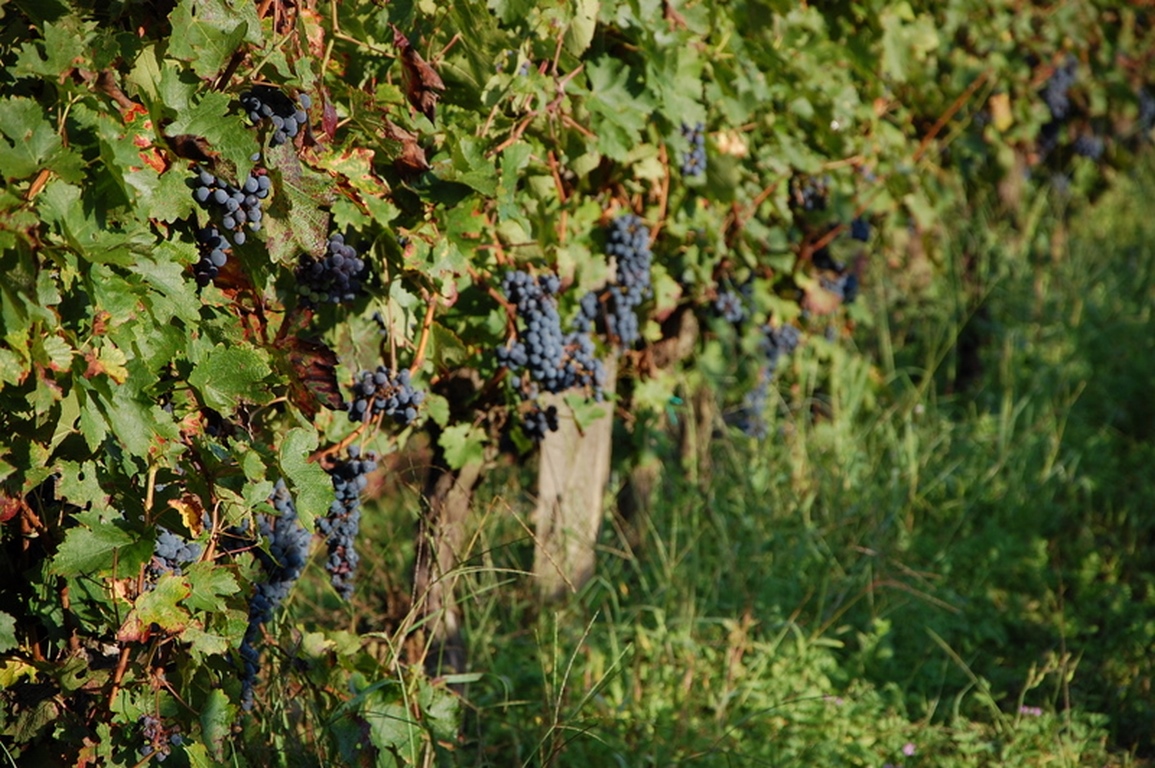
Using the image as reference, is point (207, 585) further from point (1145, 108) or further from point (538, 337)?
point (1145, 108)

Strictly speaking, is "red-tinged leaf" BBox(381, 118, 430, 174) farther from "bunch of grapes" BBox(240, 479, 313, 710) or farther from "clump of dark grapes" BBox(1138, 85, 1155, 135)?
"clump of dark grapes" BBox(1138, 85, 1155, 135)

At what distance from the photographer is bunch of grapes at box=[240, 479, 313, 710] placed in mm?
2453

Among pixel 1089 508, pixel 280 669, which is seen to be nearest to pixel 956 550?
pixel 1089 508

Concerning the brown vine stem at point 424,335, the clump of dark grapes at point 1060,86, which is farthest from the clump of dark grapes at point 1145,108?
the brown vine stem at point 424,335

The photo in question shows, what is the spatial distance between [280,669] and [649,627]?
128cm

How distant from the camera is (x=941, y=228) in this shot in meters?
5.25

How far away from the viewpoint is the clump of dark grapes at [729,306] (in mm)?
3842

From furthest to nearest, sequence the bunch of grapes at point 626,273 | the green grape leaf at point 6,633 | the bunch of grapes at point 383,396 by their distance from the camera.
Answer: the bunch of grapes at point 626,273 < the bunch of grapes at point 383,396 < the green grape leaf at point 6,633

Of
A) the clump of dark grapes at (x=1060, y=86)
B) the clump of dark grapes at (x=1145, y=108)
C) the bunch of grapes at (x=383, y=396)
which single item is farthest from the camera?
the clump of dark grapes at (x=1145, y=108)

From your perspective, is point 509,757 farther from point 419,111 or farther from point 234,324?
point 419,111

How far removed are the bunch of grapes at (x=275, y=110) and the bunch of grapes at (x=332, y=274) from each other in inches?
12.3

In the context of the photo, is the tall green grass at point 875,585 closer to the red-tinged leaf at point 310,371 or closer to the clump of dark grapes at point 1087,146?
the red-tinged leaf at point 310,371

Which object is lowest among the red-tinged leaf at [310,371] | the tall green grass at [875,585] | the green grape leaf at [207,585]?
the tall green grass at [875,585]

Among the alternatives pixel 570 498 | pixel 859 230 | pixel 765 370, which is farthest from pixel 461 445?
pixel 859 230
